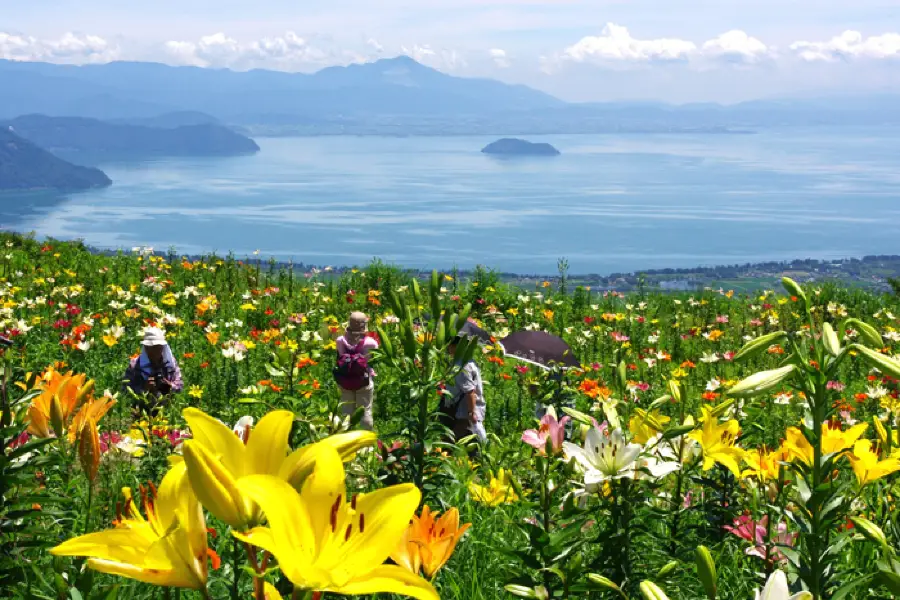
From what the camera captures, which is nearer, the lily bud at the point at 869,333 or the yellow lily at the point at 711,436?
the lily bud at the point at 869,333

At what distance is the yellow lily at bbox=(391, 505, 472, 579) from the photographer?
5.04ft

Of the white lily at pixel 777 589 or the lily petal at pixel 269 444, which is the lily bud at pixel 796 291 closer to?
the white lily at pixel 777 589

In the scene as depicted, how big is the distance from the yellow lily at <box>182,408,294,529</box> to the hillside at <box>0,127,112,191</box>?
642 feet

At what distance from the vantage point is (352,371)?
6.50 metres

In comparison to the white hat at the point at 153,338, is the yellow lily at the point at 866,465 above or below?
above

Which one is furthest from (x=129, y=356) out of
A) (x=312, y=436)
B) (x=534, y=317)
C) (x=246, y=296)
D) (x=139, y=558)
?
(x=139, y=558)

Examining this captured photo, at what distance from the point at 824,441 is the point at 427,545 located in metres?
1.19

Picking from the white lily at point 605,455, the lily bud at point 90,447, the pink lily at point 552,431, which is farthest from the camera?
the pink lily at point 552,431

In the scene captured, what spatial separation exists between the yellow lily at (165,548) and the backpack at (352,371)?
218 inches

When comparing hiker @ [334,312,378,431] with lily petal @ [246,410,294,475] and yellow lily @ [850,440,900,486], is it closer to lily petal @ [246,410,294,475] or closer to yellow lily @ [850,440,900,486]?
yellow lily @ [850,440,900,486]

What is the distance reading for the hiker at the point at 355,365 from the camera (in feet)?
21.3

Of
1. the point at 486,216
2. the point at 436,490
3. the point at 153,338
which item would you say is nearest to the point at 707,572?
the point at 436,490

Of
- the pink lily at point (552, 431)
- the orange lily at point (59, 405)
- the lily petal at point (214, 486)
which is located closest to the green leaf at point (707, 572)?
the lily petal at point (214, 486)

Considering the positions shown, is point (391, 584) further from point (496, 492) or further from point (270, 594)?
point (496, 492)
